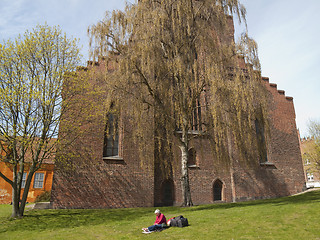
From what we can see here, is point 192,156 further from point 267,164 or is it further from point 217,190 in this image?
point 267,164

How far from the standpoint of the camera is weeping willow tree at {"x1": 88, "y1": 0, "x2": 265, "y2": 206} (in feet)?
38.2

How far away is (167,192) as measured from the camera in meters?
16.1

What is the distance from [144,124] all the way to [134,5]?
6.29 meters

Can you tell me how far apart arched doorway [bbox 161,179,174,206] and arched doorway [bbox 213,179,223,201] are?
3026mm

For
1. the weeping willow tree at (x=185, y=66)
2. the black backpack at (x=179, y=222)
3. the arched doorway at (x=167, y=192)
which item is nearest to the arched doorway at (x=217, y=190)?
the arched doorway at (x=167, y=192)

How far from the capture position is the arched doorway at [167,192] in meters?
15.9

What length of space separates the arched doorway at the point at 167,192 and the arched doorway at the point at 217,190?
9.93 feet

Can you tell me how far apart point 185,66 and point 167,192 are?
8261 millimetres

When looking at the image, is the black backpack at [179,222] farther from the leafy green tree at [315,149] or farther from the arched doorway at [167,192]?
the leafy green tree at [315,149]

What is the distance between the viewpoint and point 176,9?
519 inches

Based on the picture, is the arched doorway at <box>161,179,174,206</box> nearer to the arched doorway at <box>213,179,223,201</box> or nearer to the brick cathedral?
the brick cathedral

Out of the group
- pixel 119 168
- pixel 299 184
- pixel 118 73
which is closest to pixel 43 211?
pixel 119 168

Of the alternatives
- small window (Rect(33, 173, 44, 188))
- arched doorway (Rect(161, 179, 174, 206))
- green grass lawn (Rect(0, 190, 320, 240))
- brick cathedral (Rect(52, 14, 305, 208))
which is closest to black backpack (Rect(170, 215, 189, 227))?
green grass lawn (Rect(0, 190, 320, 240))

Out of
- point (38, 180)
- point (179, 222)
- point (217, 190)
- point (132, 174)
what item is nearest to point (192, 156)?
point (217, 190)
